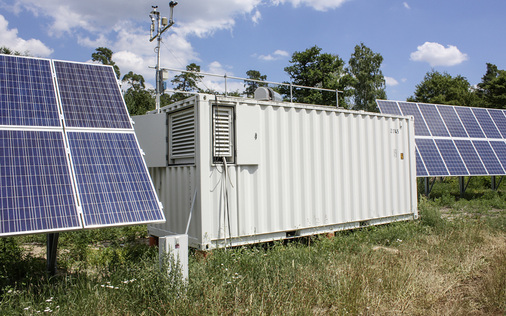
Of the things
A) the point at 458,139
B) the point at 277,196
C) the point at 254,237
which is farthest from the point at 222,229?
the point at 458,139

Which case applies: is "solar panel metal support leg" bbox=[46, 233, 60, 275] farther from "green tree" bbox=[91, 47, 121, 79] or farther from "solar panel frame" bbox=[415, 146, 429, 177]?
"green tree" bbox=[91, 47, 121, 79]

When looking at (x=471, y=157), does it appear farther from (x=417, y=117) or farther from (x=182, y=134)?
(x=182, y=134)

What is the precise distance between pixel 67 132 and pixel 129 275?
213 cm

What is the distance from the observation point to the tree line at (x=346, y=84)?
3909cm

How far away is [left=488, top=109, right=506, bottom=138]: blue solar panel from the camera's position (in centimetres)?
1733

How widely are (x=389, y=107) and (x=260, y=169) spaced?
9509 mm

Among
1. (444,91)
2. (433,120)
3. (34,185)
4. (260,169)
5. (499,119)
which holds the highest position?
(444,91)

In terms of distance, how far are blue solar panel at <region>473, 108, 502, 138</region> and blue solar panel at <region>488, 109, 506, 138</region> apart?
0.92ft

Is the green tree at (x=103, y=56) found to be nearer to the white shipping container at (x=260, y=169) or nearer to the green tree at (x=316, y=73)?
the green tree at (x=316, y=73)

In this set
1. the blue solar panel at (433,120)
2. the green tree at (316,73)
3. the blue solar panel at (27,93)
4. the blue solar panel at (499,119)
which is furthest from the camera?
the green tree at (316,73)

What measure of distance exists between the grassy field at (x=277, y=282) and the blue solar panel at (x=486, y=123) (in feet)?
34.6

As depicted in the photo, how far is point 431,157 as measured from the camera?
1387cm

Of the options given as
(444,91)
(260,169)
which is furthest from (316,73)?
(260,169)

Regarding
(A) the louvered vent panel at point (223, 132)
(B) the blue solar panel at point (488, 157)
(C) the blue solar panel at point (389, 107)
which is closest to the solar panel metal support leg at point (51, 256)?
(A) the louvered vent panel at point (223, 132)
